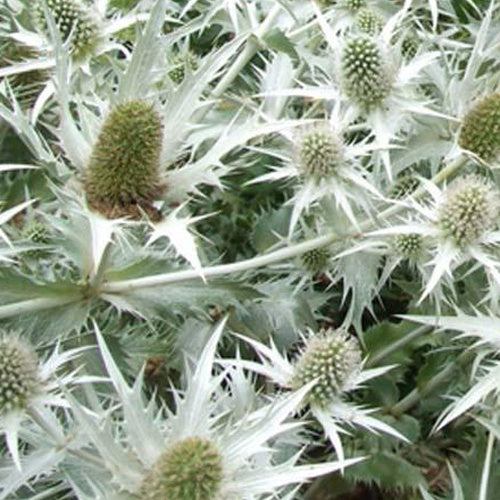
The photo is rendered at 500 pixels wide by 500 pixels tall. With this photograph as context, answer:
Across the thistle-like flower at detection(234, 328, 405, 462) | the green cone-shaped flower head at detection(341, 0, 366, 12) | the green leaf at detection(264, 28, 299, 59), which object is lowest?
the thistle-like flower at detection(234, 328, 405, 462)

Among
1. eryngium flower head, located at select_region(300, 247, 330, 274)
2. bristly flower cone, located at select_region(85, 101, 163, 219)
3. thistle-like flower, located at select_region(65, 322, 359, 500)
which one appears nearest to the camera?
thistle-like flower, located at select_region(65, 322, 359, 500)

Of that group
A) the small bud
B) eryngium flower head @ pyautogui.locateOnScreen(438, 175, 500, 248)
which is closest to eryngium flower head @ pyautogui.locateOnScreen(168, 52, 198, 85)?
the small bud

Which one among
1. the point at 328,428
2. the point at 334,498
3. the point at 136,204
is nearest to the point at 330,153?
the point at 136,204

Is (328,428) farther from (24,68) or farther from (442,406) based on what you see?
(24,68)

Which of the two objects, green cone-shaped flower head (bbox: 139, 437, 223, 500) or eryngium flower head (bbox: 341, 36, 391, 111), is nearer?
green cone-shaped flower head (bbox: 139, 437, 223, 500)

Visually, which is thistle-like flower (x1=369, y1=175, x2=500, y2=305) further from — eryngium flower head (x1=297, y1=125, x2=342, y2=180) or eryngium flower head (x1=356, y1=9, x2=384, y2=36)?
eryngium flower head (x1=356, y1=9, x2=384, y2=36)

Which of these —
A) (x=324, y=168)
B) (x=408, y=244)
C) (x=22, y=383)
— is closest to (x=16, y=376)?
(x=22, y=383)
